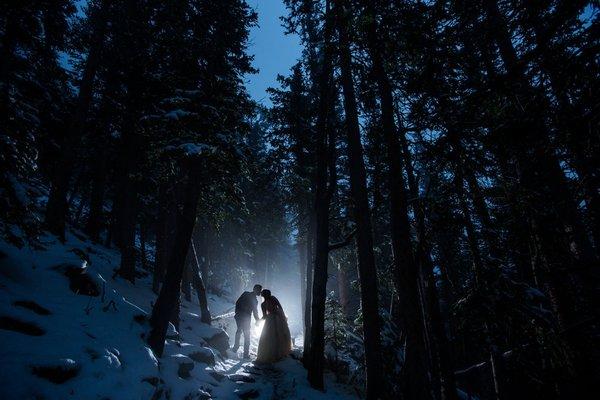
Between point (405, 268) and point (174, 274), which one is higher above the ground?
point (174, 274)

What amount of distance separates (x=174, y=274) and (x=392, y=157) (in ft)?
22.8

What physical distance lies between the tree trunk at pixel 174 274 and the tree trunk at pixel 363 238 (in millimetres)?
5135

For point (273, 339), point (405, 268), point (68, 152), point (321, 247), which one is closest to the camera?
point (405, 268)

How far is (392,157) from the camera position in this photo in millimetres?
8492

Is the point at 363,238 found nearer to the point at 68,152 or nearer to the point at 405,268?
the point at 405,268

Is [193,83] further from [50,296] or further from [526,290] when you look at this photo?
[526,290]

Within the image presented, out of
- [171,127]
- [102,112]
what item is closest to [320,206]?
[171,127]

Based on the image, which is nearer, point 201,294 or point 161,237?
point 201,294

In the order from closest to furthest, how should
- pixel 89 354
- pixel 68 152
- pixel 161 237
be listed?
pixel 89 354
pixel 68 152
pixel 161 237

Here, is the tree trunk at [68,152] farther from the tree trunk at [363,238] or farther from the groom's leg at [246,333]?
the tree trunk at [363,238]

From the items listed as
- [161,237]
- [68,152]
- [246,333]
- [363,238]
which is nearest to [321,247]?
[363,238]

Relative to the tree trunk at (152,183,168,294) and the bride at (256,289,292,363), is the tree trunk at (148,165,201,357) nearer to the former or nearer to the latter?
the bride at (256,289,292,363)

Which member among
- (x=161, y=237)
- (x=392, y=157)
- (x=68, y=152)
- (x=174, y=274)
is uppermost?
(x=68, y=152)

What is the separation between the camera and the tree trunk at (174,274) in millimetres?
9250
